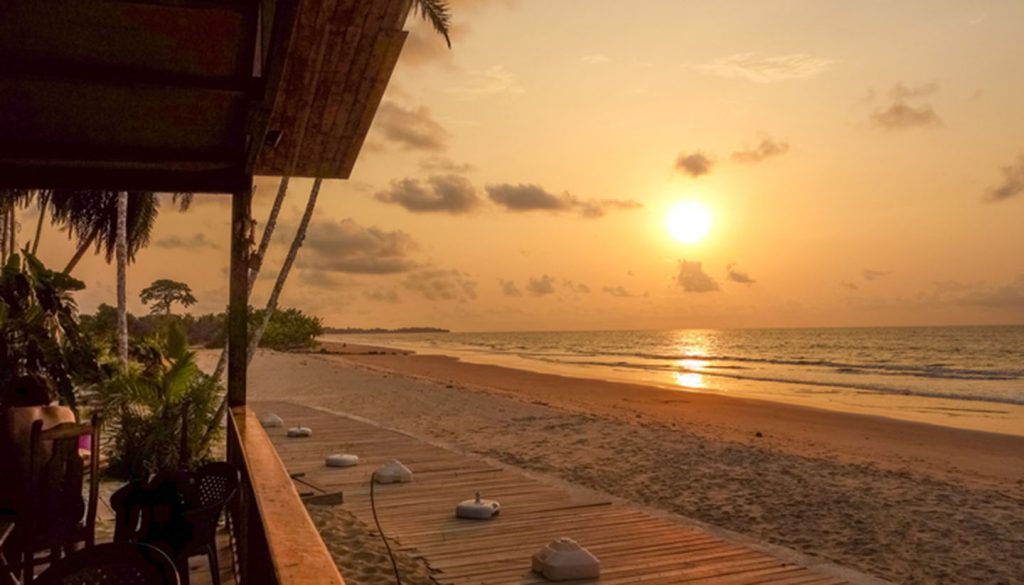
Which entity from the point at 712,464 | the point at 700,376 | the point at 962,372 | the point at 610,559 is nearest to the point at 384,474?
the point at 610,559

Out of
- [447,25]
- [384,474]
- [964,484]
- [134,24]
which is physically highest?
Result: [447,25]

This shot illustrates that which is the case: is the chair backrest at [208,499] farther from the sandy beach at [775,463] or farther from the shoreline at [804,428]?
the shoreline at [804,428]

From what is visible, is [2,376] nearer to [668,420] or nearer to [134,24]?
[134,24]

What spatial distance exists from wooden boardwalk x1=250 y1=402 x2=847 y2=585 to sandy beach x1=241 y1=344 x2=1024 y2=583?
1.53m

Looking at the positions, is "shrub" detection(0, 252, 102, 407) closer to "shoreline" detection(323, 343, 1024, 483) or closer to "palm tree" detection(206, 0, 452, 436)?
"palm tree" detection(206, 0, 452, 436)

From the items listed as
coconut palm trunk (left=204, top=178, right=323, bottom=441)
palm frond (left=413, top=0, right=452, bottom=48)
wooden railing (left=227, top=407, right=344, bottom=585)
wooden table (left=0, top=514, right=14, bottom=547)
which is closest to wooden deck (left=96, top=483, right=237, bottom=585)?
wooden railing (left=227, top=407, right=344, bottom=585)

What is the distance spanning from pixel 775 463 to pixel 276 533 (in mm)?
11084

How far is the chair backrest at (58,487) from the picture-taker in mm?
3174

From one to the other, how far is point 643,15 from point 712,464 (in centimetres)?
668

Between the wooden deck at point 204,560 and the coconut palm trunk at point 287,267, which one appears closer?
the wooden deck at point 204,560

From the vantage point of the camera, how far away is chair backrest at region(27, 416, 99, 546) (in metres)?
3.17

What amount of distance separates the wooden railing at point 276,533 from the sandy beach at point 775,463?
540cm

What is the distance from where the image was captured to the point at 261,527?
2650mm

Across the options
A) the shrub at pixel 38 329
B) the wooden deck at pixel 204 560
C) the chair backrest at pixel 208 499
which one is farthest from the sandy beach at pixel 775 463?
the shrub at pixel 38 329
